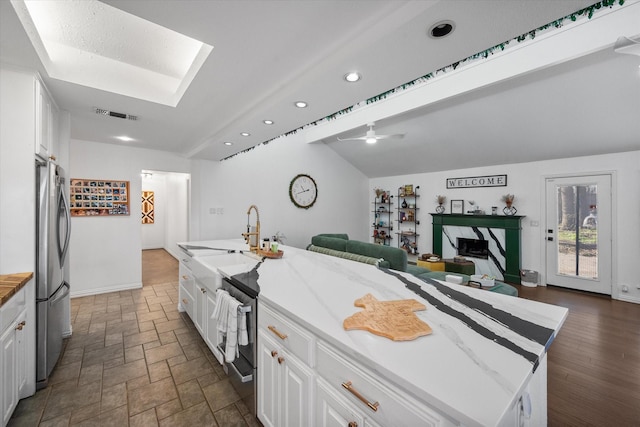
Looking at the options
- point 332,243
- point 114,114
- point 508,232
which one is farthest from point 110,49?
point 508,232

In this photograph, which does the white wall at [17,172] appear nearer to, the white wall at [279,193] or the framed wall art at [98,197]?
the framed wall art at [98,197]

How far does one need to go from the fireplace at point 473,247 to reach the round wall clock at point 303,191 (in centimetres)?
339

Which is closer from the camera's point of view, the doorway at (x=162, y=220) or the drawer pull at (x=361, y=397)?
the drawer pull at (x=361, y=397)

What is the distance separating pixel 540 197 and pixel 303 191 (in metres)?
4.60

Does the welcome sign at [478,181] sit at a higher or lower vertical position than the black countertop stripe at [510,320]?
higher

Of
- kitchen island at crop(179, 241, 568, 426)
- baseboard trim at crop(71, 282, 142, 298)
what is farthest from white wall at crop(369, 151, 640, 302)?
baseboard trim at crop(71, 282, 142, 298)

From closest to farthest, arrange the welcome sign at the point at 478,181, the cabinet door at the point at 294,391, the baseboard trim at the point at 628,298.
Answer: the cabinet door at the point at 294,391 → the baseboard trim at the point at 628,298 → the welcome sign at the point at 478,181

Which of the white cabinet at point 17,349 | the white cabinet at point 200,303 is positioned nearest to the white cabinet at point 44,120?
the white cabinet at point 17,349

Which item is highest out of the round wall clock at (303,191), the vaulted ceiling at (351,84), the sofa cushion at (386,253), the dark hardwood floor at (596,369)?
the vaulted ceiling at (351,84)

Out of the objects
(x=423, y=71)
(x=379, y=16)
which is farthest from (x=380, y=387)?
(x=423, y=71)

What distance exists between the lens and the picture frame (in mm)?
5891

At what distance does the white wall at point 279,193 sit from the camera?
16.0 ft

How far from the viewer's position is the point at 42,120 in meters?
2.05

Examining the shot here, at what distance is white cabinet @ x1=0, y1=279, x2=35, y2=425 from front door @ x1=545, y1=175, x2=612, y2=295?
264 inches
